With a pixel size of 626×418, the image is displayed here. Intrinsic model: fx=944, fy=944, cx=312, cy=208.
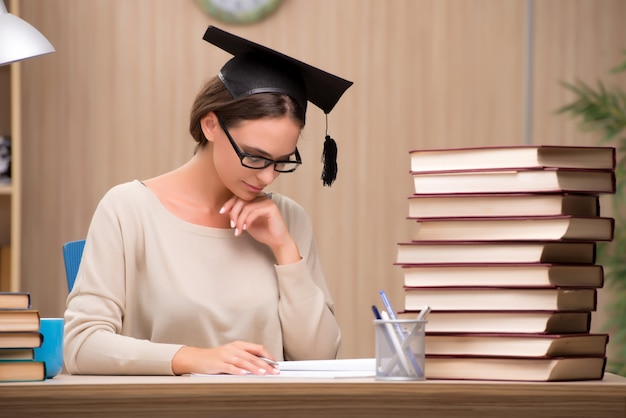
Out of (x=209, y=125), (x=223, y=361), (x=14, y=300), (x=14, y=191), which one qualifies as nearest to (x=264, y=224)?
(x=209, y=125)

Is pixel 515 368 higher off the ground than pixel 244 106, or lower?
lower

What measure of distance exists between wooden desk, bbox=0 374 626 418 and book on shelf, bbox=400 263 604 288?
16 cm

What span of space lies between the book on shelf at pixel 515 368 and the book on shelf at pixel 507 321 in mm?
→ 41

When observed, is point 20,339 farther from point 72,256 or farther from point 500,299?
point 72,256

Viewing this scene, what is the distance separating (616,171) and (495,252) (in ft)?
8.65

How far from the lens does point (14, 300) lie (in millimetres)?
1290

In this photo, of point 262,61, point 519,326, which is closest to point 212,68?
point 262,61

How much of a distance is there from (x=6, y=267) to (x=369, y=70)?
5.49ft

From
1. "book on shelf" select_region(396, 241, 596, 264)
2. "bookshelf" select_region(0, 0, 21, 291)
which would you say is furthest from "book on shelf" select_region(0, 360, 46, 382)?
"bookshelf" select_region(0, 0, 21, 291)

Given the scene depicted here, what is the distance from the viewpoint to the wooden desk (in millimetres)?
1212

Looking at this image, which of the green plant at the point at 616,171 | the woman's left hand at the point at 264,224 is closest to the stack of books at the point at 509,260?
the woman's left hand at the point at 264,224

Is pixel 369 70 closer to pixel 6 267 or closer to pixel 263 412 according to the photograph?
pixel 6 267

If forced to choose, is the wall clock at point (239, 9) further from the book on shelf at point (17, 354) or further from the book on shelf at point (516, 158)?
the book on shelf at point (17, 354)

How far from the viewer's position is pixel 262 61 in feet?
6.16
